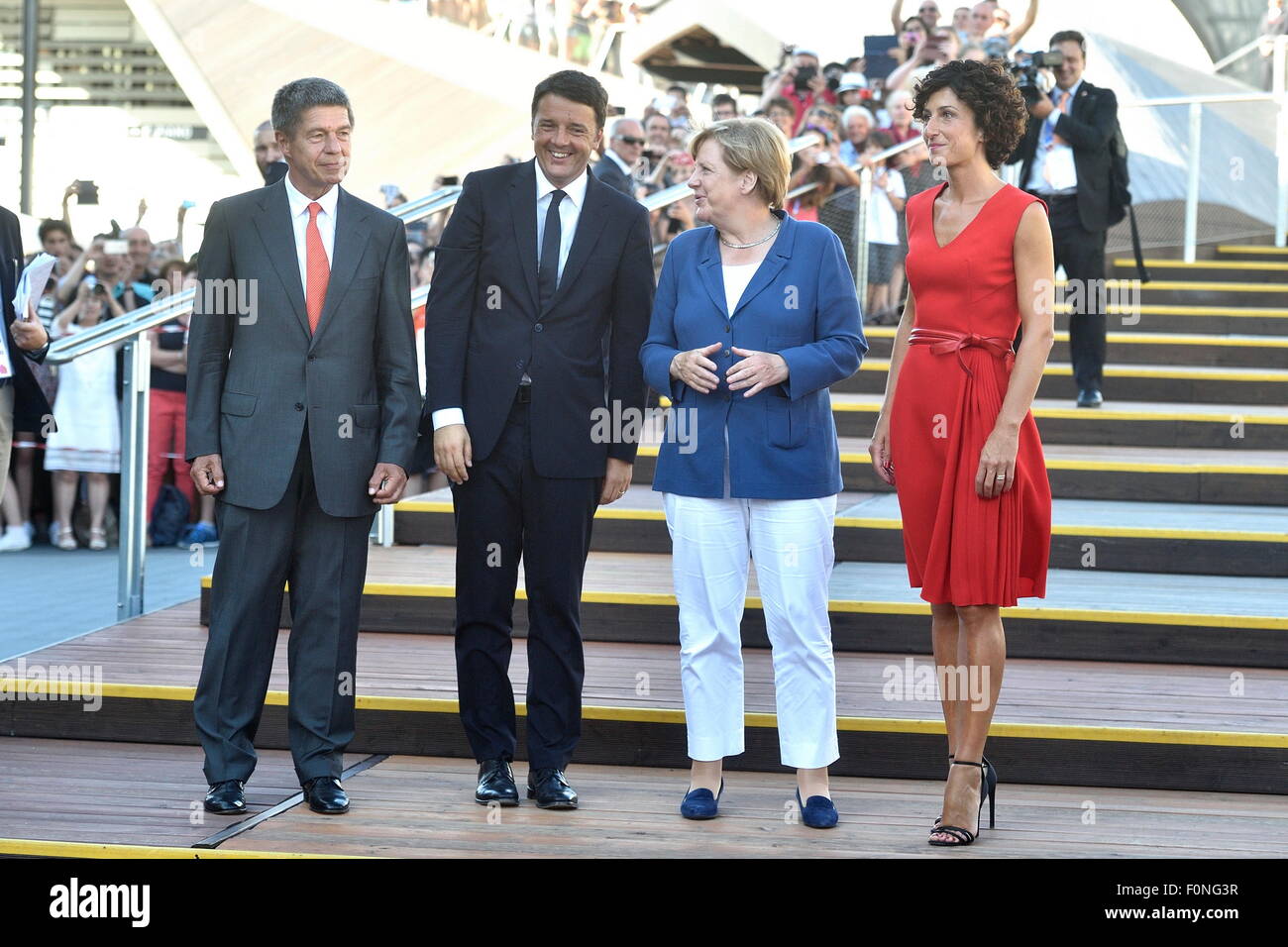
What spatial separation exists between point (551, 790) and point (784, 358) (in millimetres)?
1249

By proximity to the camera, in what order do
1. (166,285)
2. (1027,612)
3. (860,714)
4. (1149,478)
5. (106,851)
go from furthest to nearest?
(166,285)
(1149,478)
(1027,612)
(860,714)
(106,851)

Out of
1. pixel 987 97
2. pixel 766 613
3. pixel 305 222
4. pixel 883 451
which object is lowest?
pixel 766 613

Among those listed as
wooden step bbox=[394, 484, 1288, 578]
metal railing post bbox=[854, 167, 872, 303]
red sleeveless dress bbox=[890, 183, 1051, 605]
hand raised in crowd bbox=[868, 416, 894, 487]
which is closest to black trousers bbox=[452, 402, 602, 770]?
hand raised in crowd bbox=[868, 416, 894, 487]

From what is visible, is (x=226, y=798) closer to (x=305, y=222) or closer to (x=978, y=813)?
(x=305, y=222)

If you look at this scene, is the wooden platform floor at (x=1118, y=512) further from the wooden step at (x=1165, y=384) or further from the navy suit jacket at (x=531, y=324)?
the navy suit jacket at (x=531, y=324)

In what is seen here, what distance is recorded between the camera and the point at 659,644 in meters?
5.23

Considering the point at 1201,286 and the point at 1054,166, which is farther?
the point at 1201,286

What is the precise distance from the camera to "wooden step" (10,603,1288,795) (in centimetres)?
418

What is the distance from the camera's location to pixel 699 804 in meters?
3.85

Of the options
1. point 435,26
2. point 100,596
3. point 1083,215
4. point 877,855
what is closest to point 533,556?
point 877,855

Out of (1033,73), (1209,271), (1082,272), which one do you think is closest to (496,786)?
(1082,272)

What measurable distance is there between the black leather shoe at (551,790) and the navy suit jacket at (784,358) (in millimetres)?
793

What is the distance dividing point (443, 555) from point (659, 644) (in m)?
1.21

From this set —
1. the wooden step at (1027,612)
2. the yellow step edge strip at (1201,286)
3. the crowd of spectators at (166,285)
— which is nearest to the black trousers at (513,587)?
the wooden step at (1027,612)
